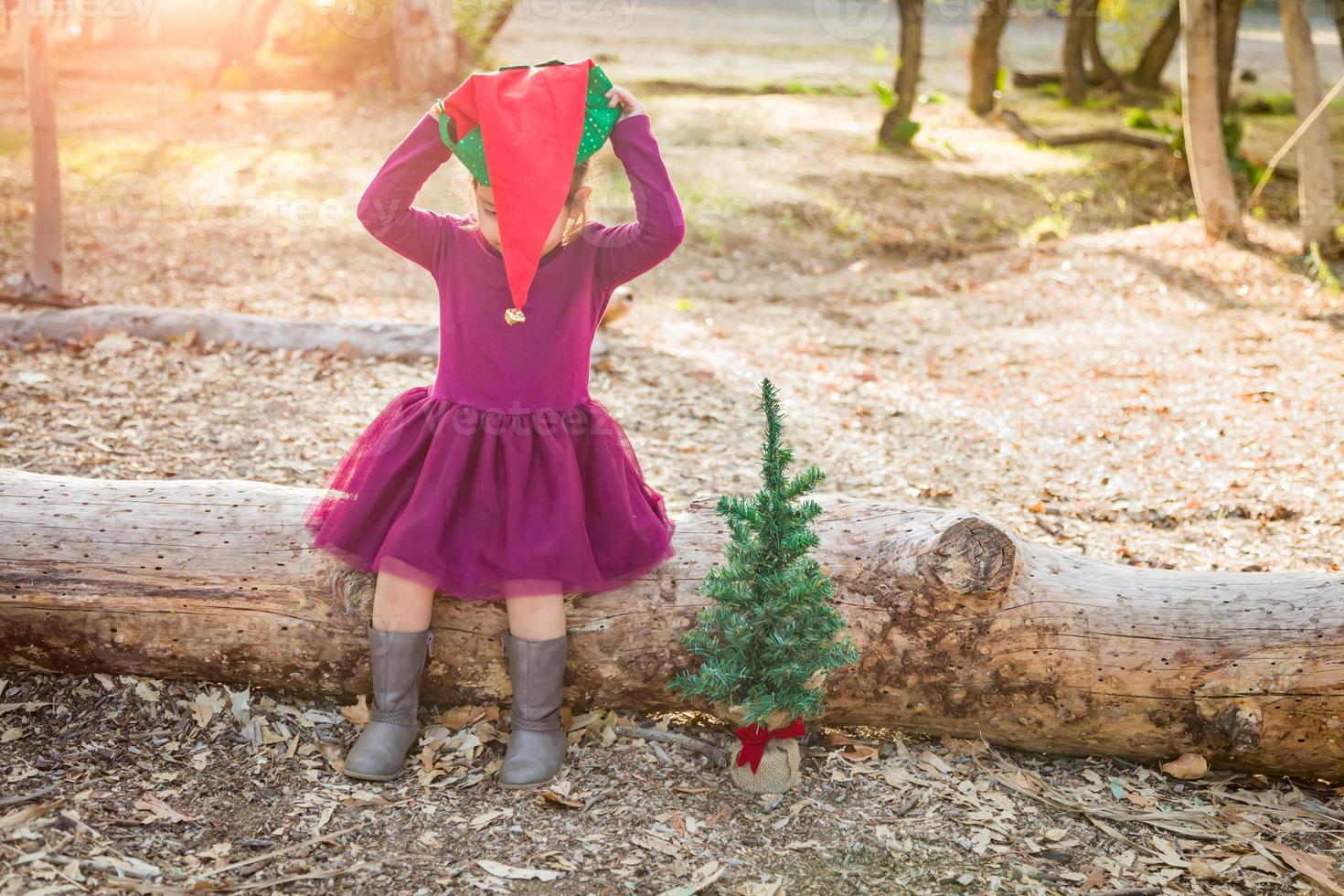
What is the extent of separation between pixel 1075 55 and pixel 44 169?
39.2ft

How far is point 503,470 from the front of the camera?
276 centimetres

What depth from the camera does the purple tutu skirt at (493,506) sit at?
2695 millimetres

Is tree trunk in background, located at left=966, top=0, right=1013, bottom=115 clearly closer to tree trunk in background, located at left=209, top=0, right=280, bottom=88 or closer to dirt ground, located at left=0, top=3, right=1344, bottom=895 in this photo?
dirt ground, located at left=0, top=3, right=1344, bottom=895

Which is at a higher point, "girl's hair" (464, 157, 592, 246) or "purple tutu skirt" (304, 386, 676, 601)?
"girl's hair" (464, 157, 592, 246)

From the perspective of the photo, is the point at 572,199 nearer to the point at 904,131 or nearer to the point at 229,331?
the point at 229,331

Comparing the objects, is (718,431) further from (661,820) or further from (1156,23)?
(1156,23)

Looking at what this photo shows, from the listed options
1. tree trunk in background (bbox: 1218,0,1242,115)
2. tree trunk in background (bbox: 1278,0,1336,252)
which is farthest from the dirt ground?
tree trunk in background (bbox: 1218,0,1242,115)

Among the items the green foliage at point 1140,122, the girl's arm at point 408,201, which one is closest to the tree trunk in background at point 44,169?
the girl's arm at point 408,201

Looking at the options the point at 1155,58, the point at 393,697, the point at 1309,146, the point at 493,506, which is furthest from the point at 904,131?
the point at 393,697

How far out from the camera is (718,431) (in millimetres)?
5172

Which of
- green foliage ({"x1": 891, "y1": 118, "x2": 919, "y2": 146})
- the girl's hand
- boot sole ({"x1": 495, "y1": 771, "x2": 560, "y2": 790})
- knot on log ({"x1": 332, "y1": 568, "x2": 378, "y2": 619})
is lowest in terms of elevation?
boot sole ({"x1": 495, "y1": 771, "x2": 560, "y2": 790})

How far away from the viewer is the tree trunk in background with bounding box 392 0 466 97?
38.1ft

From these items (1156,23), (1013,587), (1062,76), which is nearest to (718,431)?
(1013,587)

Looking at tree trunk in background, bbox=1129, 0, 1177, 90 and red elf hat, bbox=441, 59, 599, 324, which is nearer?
red elf hat, bbox=441, 59, 599, 324
